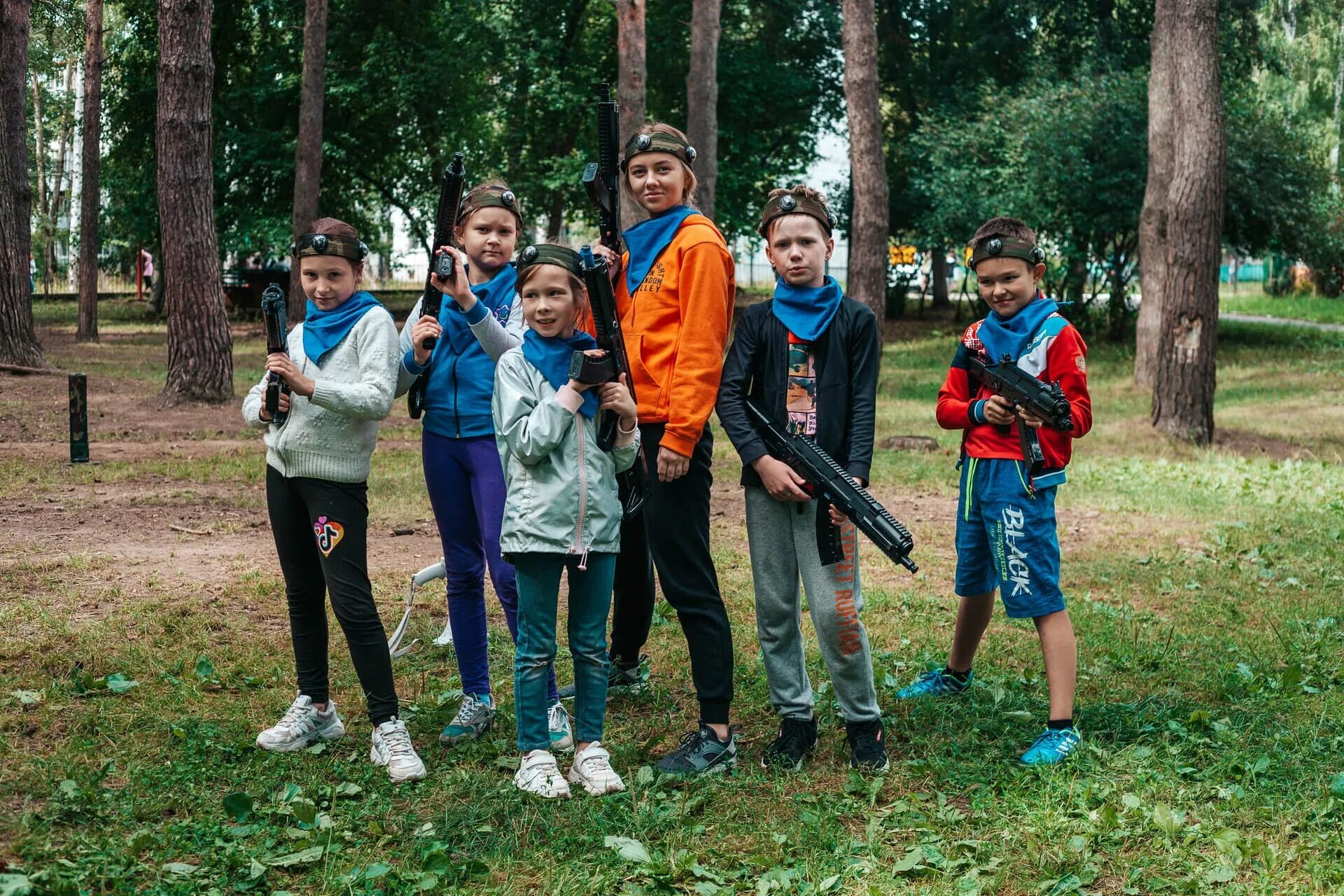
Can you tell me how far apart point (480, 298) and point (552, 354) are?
628 millimetres

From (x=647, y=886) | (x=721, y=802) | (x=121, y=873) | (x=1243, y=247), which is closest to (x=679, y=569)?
(x=721, y=802)

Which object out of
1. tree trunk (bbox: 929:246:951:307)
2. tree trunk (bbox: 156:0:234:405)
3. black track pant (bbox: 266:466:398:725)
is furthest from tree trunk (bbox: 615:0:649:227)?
tree trunk (bbox: 929:246:951:307)

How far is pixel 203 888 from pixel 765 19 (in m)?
32.9

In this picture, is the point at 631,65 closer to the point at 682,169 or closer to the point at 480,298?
the point at 480,298

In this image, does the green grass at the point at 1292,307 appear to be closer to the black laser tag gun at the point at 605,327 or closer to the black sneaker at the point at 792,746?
the black sneaker at the point at 792,746

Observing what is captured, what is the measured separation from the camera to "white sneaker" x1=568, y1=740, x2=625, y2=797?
4410 mm

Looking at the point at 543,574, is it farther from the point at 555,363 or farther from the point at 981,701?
the point at 981,701

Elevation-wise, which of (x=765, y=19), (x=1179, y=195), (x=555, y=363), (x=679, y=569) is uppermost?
(x=765, y=19)

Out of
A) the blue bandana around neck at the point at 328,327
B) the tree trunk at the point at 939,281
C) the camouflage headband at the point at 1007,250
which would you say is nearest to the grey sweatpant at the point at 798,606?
the camouflage headband at the point at 1007,250

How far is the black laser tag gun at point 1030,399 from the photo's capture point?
4.63m

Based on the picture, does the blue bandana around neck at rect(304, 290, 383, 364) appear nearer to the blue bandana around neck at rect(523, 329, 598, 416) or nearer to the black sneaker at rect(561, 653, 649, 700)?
the blue bandana around neck at rect(523, 329, 598, 416)

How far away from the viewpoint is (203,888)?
11.9ft

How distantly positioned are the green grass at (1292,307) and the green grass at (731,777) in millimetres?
28323

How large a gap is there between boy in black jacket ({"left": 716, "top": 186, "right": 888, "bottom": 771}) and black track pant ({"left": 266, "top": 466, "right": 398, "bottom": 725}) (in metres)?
1.41
